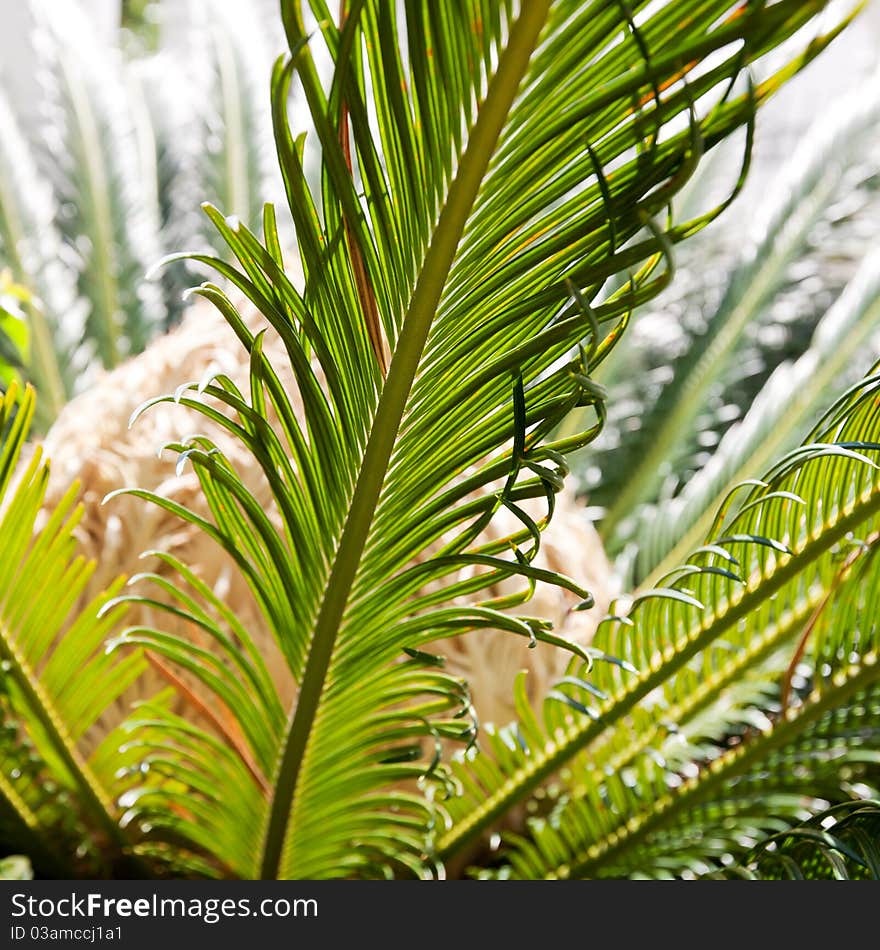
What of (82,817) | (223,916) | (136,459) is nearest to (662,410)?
(136,459)

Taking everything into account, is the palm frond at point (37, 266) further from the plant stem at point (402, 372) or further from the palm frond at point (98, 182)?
the plant stem at point (402, 372)

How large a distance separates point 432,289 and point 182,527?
0.61 meters

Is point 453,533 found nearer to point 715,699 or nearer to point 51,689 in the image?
point 715,699

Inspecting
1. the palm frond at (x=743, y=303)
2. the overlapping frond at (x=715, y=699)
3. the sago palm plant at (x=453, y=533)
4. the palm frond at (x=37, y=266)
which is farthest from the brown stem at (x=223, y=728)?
the palm frond at (x=37, y=266)

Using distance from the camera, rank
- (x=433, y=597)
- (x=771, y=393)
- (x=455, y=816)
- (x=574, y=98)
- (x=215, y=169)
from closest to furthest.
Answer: (x=574, y=98) < (x=433, y=597) < (x=455, y=816) < (x=771, y=393) < (x=215, y=169)

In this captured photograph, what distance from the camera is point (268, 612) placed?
679mm

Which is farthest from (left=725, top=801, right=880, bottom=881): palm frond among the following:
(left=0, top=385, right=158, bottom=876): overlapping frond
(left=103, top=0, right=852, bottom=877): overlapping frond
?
(left=0, top=385, right=158, bottom=876): overlapping frond

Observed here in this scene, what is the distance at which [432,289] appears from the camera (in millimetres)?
458

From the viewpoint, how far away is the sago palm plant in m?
0.41

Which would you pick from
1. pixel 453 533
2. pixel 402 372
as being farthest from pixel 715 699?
pixel 402 372

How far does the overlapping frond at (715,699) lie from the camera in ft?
2.37

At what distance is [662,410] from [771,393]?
296mm

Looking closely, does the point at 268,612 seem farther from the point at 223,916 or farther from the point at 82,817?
the point at 82,817

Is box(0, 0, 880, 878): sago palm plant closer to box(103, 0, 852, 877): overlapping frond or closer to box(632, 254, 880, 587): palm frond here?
box(103, 0, 852, 877): overlapping frond
